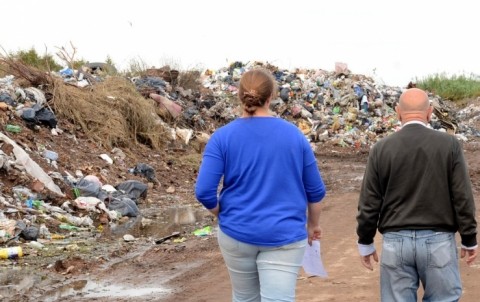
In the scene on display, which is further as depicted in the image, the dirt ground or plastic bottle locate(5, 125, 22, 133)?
plastic bottle locate(5, 125, 22, 133)

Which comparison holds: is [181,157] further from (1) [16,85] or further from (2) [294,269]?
(2) [294,269]

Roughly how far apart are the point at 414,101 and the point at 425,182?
421mm

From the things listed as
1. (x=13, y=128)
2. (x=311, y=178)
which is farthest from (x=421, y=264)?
(x=13, y=128)

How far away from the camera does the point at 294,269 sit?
3.83 meters

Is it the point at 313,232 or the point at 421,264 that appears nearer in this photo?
the point at 421,264

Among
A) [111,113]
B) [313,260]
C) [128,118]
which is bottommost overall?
[128,118]

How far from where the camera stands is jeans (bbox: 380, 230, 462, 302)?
3.80 m

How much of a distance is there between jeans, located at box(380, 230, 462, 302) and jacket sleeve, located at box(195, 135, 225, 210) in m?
0.90

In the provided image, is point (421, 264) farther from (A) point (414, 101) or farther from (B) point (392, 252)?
(A) point (414, 101)

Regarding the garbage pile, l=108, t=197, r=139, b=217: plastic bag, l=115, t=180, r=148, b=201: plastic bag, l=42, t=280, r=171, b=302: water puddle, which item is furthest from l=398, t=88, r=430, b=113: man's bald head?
the garbage pile

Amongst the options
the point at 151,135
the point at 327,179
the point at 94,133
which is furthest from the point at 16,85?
the point at 327,179

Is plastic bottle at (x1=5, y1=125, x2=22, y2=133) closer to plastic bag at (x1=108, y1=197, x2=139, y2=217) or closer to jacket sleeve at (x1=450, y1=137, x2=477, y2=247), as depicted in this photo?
plastic bag at (x1=108, y1=197, x2=139, y2=217)

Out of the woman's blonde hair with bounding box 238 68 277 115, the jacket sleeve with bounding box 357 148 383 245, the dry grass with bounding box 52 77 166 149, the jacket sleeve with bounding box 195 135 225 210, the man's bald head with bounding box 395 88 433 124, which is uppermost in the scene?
the woman's blonde hair with bounding box 238 68 277 115

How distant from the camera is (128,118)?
1748 cm
